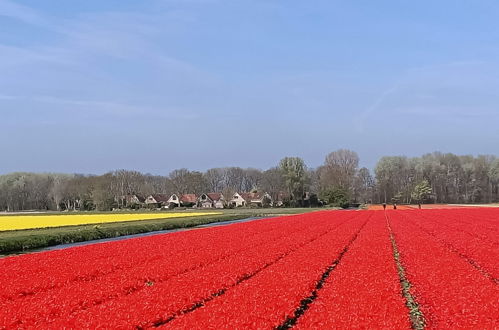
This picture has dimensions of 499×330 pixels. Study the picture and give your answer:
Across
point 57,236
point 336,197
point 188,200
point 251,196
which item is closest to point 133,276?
point 57,236

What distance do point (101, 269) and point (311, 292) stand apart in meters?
7.69

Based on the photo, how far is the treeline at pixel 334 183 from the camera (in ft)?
437

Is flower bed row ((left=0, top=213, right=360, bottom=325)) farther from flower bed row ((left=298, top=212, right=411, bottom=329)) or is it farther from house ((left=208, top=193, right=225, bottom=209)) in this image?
house ((left=208, top=193, right=225, bottom=209))

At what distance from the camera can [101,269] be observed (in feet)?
53.5

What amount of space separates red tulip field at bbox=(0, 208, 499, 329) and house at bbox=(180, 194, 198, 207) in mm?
126349

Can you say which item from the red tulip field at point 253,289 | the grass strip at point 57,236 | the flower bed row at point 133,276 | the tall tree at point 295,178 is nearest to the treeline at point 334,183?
the tall tree at point 295,178

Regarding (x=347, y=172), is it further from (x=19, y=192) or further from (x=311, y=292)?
(x=311, y=292)

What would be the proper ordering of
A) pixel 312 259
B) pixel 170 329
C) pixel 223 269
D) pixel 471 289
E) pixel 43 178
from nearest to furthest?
pixel 170 329 → pixel 471 289 → pixel 223 269 → pixel 312 259 → pixel 43 178

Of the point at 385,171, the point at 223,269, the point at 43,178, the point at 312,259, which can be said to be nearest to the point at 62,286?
the point at 223,269

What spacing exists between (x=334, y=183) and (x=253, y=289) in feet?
392

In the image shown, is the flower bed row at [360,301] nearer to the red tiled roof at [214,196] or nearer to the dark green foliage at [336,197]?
the dark green foliage at [336,197]

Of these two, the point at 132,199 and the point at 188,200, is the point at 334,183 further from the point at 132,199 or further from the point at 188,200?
the point at 132,199

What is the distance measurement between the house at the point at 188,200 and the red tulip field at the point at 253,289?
126349 mm

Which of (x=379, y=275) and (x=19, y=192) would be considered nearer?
(x=379, y=275)
